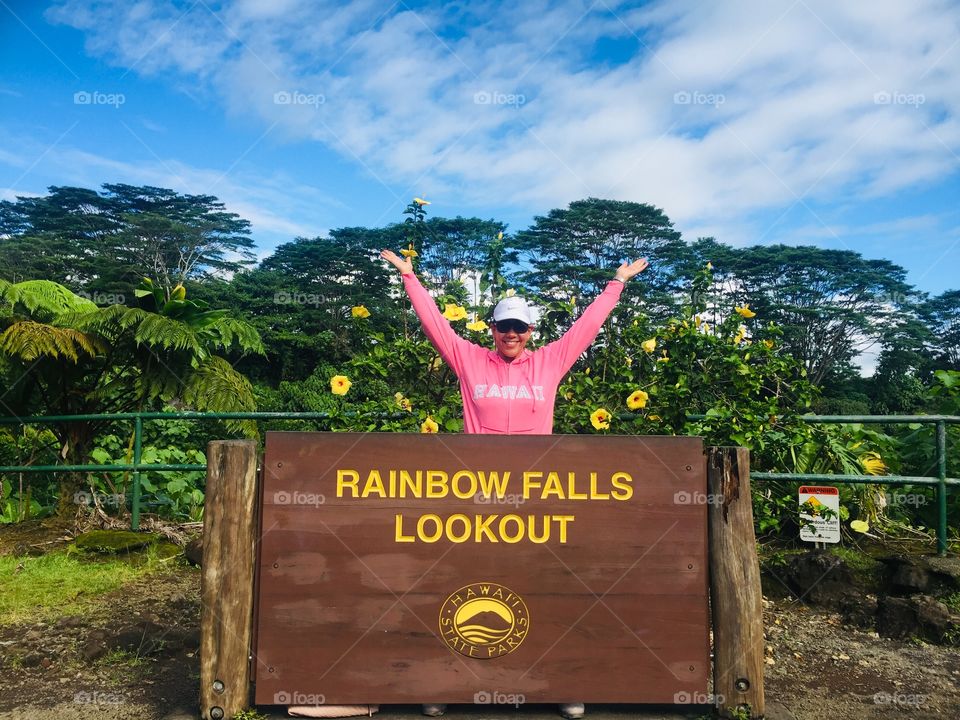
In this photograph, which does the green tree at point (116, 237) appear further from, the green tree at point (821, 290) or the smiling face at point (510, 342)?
the smiling face at point (510, 342)

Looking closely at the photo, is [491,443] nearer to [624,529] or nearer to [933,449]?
[624,529]

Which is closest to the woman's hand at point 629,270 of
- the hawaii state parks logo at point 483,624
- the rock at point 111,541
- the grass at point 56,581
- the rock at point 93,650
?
the hawaii state parks logo at point 483,624

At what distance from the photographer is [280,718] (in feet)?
9.73

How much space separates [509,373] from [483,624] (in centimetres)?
107

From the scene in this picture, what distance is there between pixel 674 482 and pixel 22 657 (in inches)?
126

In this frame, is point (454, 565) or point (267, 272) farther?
point (267, 272)

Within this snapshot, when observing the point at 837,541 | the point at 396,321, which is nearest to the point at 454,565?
the point at 837,541

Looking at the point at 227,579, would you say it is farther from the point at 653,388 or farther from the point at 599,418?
the point at 653,388

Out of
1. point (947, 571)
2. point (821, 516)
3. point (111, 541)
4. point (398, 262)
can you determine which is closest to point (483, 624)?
point (398, 262)

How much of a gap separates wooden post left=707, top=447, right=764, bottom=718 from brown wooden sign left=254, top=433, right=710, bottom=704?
0.07m

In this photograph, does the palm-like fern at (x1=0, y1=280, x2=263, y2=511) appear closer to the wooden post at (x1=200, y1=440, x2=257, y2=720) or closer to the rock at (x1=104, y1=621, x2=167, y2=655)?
the rock at (x1=104, y1=621, x2=167, y2=655)

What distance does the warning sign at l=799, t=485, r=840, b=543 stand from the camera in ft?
16.3

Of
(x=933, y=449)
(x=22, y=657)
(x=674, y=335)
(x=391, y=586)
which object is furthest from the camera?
(x=933, y=449)

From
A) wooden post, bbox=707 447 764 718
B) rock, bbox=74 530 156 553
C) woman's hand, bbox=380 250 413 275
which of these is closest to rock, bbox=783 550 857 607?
wooden post, bbox=707 447 764 718
